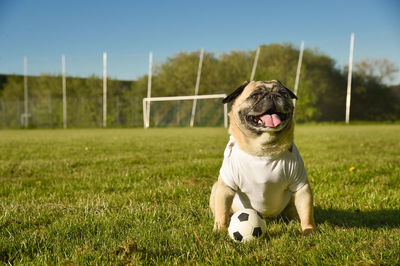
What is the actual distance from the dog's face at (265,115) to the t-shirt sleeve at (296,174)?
0.46ft

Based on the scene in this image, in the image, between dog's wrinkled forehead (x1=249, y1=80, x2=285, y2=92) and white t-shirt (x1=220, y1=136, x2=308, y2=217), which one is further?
dog's wrinkled forehead (x1=249, y1=80, x2=285, y2=92)

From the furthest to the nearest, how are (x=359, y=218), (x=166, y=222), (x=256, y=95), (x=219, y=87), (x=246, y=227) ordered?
(x=219, y=87), (x=359, y=218), (x=166, y=222), (x=256, y=95), (x=246, y=227)

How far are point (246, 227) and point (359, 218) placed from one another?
3.87 ft

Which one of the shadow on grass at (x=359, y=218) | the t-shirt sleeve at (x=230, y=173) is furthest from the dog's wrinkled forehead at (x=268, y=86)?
the shadow on grass at (x=359, y=218)

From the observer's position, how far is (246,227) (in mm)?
2230

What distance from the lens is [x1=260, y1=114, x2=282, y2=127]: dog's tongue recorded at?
2381 millimetres

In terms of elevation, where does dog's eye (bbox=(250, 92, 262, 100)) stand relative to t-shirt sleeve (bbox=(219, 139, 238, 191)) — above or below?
above

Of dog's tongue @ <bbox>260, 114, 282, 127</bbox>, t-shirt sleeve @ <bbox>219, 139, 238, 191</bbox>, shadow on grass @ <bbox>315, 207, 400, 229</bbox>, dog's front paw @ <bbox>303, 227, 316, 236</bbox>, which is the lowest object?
shadow on grass @ <bbox>315, 207, 400, 229</bbox>

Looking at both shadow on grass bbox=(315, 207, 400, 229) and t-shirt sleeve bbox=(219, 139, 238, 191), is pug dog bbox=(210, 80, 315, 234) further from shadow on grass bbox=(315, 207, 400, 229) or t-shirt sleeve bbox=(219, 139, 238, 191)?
shadow on grass bbox=(315, 207, 400, 229)

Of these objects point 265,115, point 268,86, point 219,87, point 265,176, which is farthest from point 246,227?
point 219,87

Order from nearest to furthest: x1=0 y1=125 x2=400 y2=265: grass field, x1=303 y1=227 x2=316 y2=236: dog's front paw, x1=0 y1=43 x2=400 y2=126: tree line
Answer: x1=0 y1=125 x2=400 y2=265: grass field < x1=303 y1=227 x2=316 y2=236: dog's front paw < x1=0 y1=43 x2=400 y2=126: tree line

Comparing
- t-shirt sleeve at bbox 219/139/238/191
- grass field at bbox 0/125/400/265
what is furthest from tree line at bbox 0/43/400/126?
t-shirt sleeve at bbox 219/139/238/191

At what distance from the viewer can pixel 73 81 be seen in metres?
32.0

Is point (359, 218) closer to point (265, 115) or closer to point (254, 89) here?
point (265, 115)
